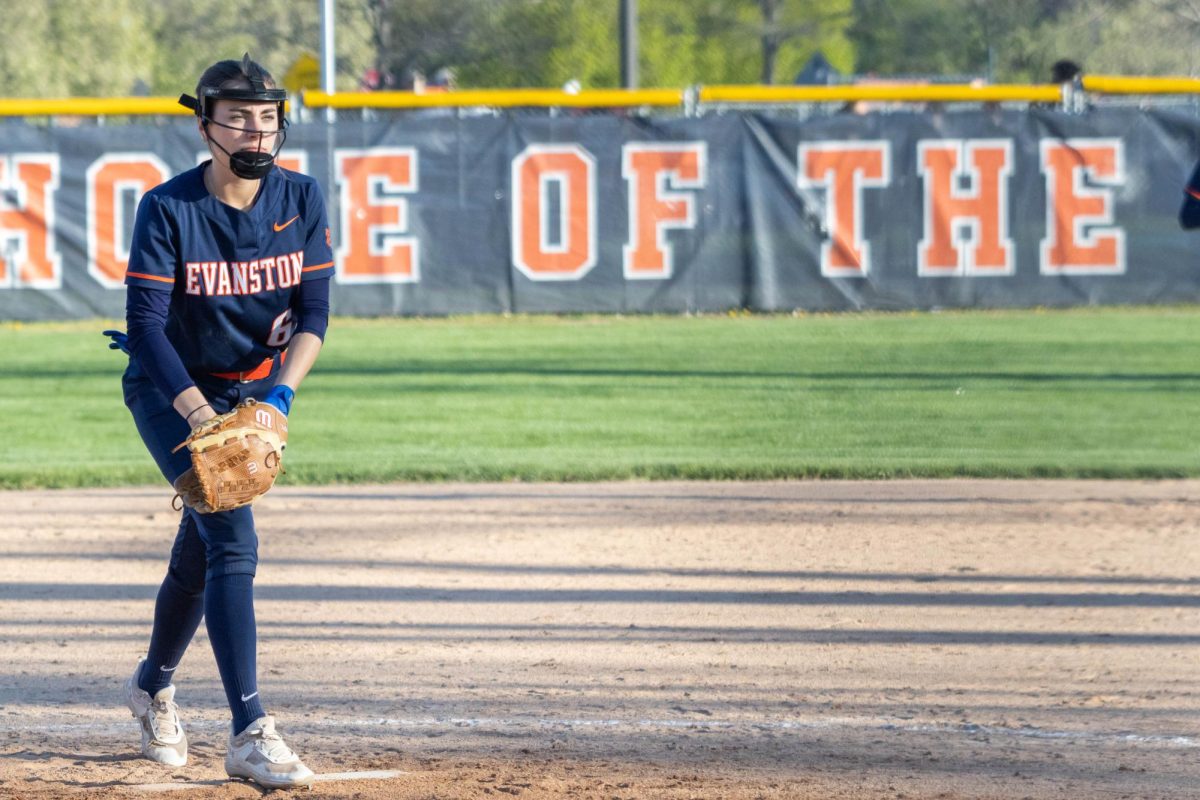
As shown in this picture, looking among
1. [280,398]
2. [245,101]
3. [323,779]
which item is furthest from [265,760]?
[245,101]

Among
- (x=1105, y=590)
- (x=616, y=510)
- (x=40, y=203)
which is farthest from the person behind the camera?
(x=40, y=203)

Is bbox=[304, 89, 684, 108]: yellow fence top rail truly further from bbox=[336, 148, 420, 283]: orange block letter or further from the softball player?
the softball player

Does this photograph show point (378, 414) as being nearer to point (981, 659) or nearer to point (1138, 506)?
point (1138, 506)

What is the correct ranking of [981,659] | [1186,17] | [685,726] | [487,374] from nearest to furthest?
[685,726] → [981,659] → [487,374] → [1186,17]

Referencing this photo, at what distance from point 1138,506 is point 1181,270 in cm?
895

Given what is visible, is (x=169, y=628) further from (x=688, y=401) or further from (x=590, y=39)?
(x=590, y=39)

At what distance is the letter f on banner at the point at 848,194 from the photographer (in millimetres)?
15812

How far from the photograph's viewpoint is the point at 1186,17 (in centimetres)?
3875

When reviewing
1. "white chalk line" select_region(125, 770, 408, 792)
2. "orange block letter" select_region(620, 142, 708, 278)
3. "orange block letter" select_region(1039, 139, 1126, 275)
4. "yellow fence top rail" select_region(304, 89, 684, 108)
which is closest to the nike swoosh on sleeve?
"white chalk line" select_region(125, 770, 408, 792)

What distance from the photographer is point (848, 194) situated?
623 inches

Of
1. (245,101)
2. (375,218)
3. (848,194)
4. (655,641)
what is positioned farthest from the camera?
(848,194)

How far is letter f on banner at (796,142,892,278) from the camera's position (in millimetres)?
15812

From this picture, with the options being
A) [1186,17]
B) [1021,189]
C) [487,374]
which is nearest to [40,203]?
[487,374]

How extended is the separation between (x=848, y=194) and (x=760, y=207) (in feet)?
2.89
